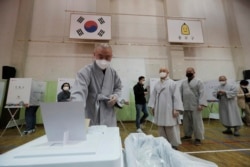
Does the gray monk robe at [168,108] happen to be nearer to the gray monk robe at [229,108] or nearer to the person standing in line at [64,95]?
the gray monk robe at [229,108]

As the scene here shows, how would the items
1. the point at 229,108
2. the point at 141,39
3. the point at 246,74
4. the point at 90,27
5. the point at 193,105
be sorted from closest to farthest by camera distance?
the point at 193,105 → the point at 229,108 → the point at 90,27 → the point at 246,74 → the point at 141,39

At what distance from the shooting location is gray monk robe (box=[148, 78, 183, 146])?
7.11 feet

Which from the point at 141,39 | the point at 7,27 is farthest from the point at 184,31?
the point at 7,27

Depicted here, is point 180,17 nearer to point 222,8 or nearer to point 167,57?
point 167,57

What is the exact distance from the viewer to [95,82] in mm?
1249

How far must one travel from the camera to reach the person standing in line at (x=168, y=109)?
7.12 ft

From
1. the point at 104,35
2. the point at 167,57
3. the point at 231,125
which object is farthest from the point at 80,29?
the point at 231,125

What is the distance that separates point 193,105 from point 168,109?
664 mm

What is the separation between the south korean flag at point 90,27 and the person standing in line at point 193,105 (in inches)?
118

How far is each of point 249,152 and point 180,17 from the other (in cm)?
466

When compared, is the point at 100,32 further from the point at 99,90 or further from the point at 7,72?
the point at 99,90

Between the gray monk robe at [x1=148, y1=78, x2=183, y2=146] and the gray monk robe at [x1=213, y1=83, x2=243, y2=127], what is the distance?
154 centimetres

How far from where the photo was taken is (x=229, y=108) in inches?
122

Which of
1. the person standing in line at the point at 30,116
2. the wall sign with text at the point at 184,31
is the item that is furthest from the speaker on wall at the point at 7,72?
the wall sign with text at the point at 184,31
